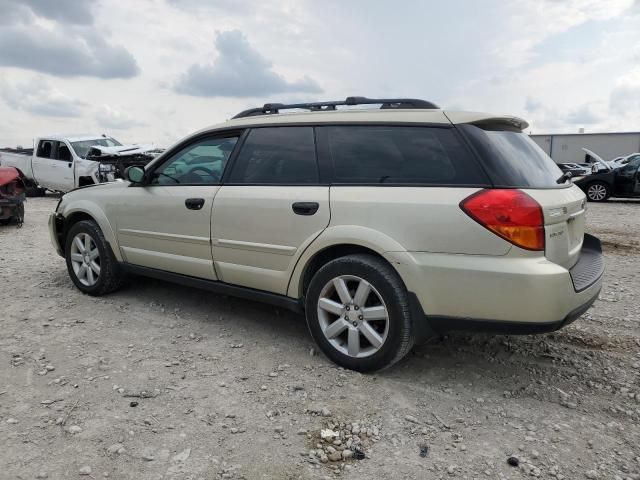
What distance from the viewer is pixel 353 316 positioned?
3.21 m

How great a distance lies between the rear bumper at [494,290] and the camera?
2.72 meters

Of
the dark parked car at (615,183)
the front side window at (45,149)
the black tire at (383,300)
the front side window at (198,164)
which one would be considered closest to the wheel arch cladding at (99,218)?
the front side window at (198,164)

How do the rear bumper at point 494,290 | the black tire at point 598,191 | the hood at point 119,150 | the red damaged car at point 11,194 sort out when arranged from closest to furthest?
the rear bumper at point 494,290
the red damaged car at point 11,194
the hood at point 119,150
the black tire at point 598,191

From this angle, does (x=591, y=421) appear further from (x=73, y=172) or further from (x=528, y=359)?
(x=73, y=172)

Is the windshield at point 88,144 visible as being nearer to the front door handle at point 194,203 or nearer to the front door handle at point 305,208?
the front door handle at point 194,203

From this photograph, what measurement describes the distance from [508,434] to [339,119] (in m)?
2.17

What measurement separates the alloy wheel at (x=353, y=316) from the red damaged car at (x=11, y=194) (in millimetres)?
8347

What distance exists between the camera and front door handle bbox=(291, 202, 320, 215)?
10.9 ft

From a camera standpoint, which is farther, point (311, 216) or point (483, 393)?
point (311, 216)

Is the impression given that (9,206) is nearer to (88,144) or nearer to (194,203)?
(88,144)

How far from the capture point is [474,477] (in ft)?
7.55

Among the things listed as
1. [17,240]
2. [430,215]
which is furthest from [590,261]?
[17,240]

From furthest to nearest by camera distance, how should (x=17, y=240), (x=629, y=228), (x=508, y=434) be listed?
(x=629, y=228)
(x=17, y=240)
(x=508, y=434)

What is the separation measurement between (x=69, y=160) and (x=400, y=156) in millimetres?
13323
